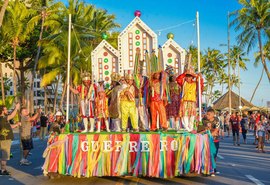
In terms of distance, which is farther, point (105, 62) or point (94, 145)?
point (105, 62)

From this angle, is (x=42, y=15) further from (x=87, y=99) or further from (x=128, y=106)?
(x=128, y=106)

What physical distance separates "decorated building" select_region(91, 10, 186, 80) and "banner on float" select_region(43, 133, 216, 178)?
11.4 ft

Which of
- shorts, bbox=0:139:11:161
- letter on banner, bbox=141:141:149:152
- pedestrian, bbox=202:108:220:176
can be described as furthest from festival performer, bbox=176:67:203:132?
shorts, bbox=0:139:11:161

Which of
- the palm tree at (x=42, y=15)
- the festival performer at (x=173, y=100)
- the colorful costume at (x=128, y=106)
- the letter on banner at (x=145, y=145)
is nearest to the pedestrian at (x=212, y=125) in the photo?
the festival performer at (x=173, y=100)

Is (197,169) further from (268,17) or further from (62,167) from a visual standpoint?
(268,17)

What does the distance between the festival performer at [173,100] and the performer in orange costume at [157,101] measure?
0.60 meters

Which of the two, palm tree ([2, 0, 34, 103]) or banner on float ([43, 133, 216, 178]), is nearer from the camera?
banner on float ([43, 133, 216, 178])

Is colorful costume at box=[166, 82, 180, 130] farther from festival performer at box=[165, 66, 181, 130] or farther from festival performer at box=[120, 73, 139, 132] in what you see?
festival performer at box=[120, 73, 139, 132]

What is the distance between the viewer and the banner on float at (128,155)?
10484 millimetres

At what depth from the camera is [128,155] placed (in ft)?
34.7

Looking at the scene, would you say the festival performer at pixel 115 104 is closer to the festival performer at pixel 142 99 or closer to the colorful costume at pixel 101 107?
the colorful costume at pixel 101 107

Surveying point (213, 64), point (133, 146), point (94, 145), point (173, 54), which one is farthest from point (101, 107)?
point (213, 64)

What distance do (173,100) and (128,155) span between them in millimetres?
3097

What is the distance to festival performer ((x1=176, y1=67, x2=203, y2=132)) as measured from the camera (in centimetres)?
1214
